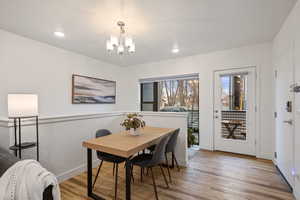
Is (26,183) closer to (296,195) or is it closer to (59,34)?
(59,34)

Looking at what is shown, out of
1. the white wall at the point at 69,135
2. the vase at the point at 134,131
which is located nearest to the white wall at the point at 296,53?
the white wall at the point at 69,135

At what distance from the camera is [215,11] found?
207 cm

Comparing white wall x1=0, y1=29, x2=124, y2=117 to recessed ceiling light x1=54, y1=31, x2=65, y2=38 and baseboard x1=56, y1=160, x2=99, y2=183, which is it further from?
baseboard x1=56, y1=160, x2=99, y2=183

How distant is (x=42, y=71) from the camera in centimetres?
310

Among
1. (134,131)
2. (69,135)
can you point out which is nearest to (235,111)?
(134,131)

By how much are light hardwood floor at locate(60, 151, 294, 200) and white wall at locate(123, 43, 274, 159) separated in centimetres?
71

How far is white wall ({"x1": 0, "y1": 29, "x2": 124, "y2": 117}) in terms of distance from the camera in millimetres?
2602

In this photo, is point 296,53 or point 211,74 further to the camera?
point 211,74

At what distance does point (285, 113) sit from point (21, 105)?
144 inches

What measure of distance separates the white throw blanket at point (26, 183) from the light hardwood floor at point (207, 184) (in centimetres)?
115

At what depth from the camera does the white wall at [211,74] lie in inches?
124

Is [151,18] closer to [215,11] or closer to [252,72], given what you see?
[215,11]

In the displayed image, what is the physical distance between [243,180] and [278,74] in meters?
1.89

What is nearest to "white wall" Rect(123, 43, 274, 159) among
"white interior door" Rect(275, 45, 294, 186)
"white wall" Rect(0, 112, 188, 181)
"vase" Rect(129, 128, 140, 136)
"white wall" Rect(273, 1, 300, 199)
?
"white interior door" Rect(275, 45, 294, 186)
